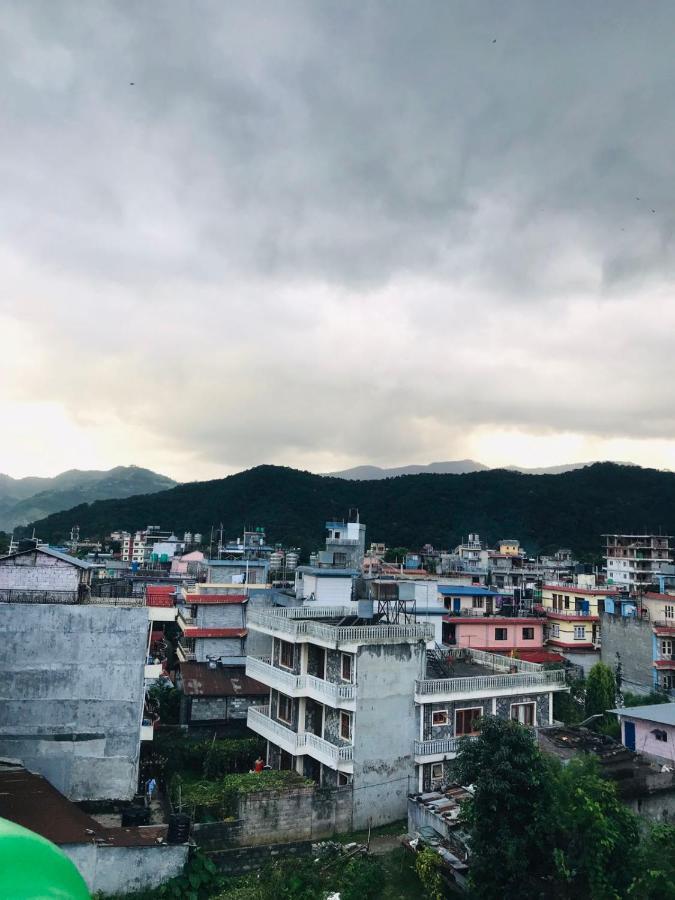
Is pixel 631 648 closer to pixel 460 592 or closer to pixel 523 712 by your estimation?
pixel 460 592

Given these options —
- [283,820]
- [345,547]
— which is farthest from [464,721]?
[345,547]

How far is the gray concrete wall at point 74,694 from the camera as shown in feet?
74.6

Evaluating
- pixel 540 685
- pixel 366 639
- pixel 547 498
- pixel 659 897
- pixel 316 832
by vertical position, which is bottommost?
pixel 316 832

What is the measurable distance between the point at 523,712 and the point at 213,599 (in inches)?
693

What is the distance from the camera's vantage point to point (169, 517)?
151 meters

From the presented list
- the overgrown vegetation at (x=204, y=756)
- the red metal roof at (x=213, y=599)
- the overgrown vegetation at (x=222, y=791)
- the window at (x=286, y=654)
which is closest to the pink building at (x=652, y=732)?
the overgrown vegetation at (x=222, y=791)

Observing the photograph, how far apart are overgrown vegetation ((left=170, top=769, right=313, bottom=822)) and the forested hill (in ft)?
315

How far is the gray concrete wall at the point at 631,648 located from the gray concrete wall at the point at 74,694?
95.7 feet

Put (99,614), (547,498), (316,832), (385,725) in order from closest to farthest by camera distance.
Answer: (316,832)
(385,725)
(99,614)
(547,498)

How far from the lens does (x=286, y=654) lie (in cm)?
2636

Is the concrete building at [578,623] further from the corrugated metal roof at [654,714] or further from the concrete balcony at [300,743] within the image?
the concrete balcony at [300,743]

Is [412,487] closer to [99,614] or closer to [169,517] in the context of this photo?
[169,517]

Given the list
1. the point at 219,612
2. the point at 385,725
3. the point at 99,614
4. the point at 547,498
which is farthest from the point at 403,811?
the point at 547,498

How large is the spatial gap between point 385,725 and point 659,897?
1011 centimetres
